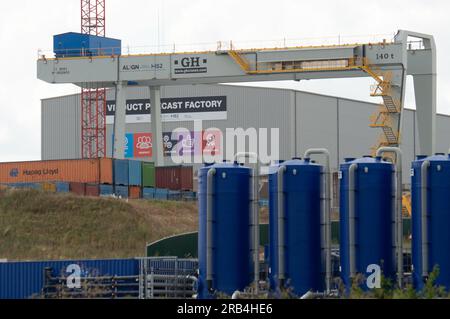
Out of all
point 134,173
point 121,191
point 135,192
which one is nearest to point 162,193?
point 135,192

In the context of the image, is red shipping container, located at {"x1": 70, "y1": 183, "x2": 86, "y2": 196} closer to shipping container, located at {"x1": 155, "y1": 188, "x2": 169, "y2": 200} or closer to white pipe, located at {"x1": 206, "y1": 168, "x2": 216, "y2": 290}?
shipping container, located at {"x1": 155, "y1": 188, "x2": 169, "y2": 200}

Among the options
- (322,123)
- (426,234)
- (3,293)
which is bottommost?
(3,293)

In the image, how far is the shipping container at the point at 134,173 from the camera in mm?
65206

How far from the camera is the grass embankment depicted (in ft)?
179

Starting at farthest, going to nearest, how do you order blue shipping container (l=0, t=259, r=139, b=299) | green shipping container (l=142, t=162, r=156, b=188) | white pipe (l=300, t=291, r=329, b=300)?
green shipping container (l=142, t=162, r=156, b=188), blue shipping container (l=0, t=259, r=139, b=299), white pipe (l=300, t=291, r=329, b=300)

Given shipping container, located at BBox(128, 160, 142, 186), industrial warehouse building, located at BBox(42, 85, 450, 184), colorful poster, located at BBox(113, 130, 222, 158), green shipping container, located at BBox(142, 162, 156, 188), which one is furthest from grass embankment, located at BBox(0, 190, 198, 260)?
industrial warehouse building, located at BBox(42, 85, 450, 184)

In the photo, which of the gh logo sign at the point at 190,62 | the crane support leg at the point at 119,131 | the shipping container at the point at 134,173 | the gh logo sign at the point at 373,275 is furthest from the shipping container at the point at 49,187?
the gh logo sign at the point at 373,275

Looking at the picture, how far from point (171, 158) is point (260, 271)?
166 ft

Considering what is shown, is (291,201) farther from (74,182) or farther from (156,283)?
(74,182)

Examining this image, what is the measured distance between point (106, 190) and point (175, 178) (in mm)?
7082

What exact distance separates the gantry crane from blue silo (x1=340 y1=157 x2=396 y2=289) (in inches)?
1090

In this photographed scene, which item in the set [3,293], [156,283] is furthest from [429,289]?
[3,293]

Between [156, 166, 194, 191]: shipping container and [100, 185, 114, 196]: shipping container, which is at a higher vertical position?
[156, 166, 194, 191]: shipping container

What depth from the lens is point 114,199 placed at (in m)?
60.8
